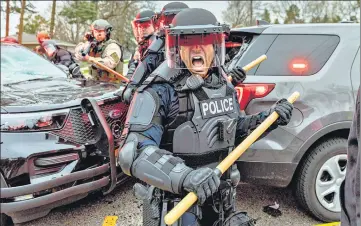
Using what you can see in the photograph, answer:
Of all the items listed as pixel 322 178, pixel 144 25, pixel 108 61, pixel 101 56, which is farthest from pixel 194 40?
pixel 101 56

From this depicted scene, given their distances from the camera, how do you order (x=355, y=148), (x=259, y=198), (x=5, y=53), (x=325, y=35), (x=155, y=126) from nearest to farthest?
(x=355, y=148) → (x=155, y=126) → (x=325, y=35) → (x=259, y=198) → (x=5, y=53)

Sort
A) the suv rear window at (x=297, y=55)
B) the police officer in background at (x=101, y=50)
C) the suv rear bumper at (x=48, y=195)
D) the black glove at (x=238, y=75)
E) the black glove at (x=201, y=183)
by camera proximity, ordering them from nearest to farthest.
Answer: the black glove at (x=201, y=183) < the suv rear bumper at (x=48, y=195) < the black glove at (x=238, y=75) < the suv rear window at (x=297, y=55) < the police officer in background at (x=101, y=50)

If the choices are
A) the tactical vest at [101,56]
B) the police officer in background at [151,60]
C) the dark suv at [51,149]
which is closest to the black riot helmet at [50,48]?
the tactical vest at [101,56]

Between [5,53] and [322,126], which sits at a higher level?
[5,53]

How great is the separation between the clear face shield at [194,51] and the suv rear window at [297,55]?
124 cm

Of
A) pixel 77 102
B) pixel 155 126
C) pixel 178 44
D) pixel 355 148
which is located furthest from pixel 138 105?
pixel 77 102

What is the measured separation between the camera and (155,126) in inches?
74.0

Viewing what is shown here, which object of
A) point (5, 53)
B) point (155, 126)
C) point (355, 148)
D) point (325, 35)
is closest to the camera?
point (355, 148)

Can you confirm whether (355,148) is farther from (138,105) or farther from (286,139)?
(286,139)

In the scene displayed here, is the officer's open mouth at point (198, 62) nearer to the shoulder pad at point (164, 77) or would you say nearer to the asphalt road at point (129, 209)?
the shoulder pad at point (164, 77)

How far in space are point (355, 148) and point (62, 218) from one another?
115 inches

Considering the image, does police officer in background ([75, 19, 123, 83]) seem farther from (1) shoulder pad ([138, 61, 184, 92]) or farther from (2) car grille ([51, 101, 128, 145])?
(1) shoulder pad ([138, 61, 184, 92])

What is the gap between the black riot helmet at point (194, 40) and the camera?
6.47 feet

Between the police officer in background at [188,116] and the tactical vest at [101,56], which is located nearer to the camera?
the police officer in background at [188,116]
